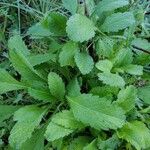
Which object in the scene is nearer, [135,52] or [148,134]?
[148,134]

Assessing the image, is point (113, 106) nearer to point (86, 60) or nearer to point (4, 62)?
point (86, 60)

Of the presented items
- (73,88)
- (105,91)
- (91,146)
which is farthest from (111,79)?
(91,146)

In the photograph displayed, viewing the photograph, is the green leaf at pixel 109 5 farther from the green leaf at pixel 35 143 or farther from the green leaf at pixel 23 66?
the green leaf at pixel 35 143

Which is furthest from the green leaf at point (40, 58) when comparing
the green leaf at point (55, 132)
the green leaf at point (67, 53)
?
the green leaf at point (55, 132)

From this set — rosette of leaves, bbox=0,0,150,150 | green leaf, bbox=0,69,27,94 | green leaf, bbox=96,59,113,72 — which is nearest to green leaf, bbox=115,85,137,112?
rosette of leaves, bbox=0,0,150,150

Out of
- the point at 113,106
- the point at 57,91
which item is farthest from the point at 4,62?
the point at 113,106

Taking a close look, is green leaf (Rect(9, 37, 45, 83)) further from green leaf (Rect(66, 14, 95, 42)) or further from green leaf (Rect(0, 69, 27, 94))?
green leaf (Rect(66, 14, 95, 42))
